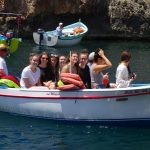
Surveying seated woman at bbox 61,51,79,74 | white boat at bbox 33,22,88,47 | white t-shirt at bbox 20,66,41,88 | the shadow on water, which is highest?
seated woman at bbox 61,51,79,74

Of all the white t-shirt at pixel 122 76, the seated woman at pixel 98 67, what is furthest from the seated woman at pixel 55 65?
the white t-shirt at pixel 122 76

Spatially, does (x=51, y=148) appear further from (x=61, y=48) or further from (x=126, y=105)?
(x=61, y=48)

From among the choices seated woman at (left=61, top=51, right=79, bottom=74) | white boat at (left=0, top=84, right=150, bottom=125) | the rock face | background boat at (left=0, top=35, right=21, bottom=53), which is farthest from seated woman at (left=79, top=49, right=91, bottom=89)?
the rock face

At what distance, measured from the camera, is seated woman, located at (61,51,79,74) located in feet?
37.3

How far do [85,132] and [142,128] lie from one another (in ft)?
4.50

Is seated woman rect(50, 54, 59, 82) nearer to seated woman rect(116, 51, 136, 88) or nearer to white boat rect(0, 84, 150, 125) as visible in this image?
white boat rect(0, 84, 150, 125)

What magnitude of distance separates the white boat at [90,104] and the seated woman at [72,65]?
1.73ft

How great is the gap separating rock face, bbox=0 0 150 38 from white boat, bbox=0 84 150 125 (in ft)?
79.0

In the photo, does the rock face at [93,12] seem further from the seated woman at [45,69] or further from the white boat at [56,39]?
the seated woman at [45,69]

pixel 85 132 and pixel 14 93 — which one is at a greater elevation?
pixel 14 93

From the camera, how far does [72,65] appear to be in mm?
11508

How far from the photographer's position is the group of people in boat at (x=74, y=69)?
1130 centimetres

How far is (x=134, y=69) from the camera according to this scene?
70.5ft

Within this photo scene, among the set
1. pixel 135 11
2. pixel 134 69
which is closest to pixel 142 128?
pixel 134 69
